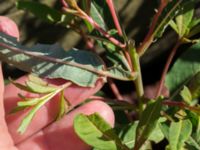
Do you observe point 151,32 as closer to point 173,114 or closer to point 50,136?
point 173,114

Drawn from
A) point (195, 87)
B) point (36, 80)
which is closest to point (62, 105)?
point (36, 80)

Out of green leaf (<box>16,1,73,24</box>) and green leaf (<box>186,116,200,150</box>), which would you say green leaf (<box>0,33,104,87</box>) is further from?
green leaf (<box>186,116,200,150</box>)

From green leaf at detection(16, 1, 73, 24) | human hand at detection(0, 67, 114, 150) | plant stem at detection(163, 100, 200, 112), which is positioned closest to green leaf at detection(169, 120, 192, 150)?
plant stem at detection(163, 100, 200, 112)

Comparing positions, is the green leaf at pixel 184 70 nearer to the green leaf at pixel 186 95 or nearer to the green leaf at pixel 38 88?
the green leaf at pixel 186 95

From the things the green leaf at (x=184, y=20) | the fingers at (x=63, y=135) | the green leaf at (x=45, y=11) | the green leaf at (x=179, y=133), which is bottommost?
the fingers at (x=63, y=135)

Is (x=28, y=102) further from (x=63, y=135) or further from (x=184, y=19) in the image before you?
(x=184, y=19)

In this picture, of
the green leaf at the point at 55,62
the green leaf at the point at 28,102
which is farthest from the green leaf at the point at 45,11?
the green leaf at the point at 28,102

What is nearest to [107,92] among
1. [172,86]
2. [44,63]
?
[172,86]
